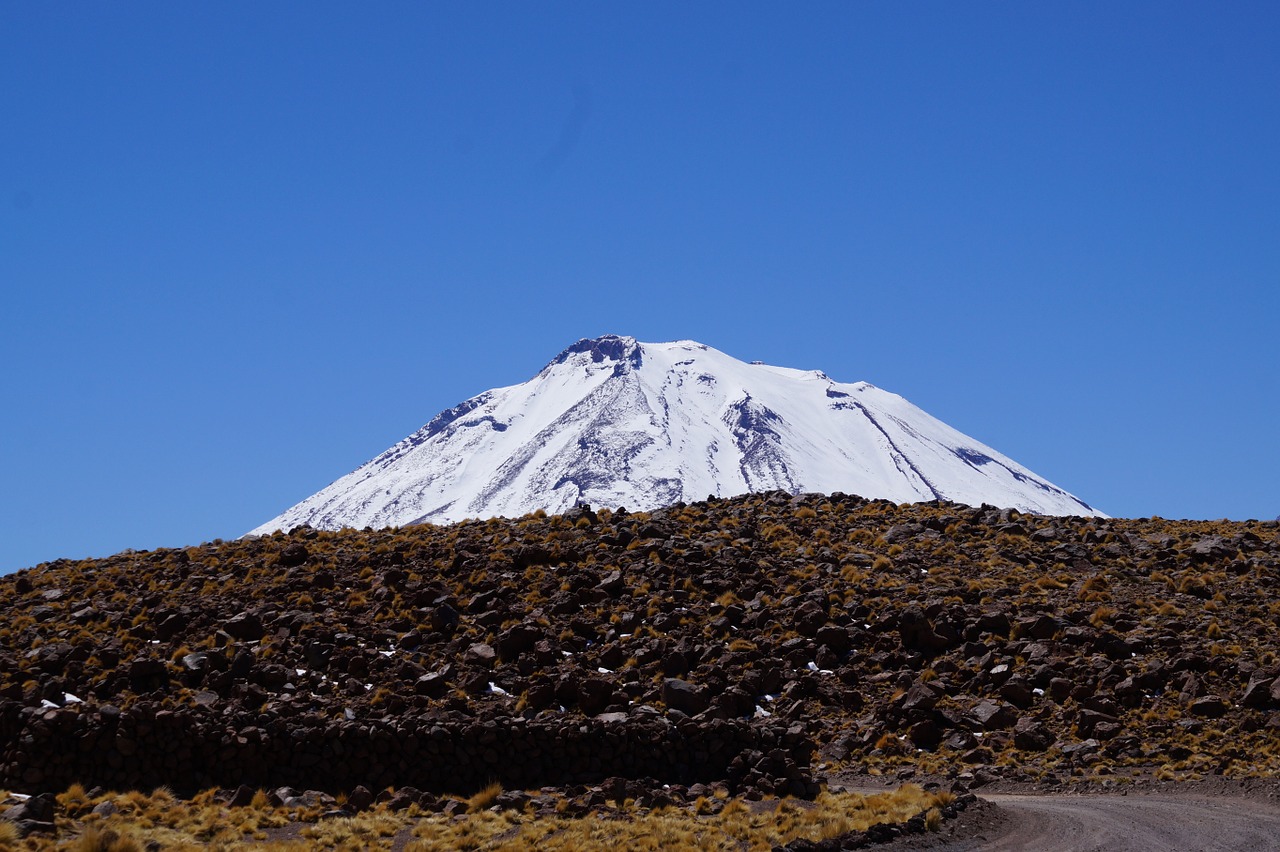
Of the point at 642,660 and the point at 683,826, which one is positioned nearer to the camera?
the point at 683,826

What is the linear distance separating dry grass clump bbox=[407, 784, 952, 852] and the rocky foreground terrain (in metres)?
1.21

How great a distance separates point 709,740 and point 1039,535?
19915 mm

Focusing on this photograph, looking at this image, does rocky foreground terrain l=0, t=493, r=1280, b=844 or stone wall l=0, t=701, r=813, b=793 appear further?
rocky foreground terrain l=0, t=493, r=1280, b=844

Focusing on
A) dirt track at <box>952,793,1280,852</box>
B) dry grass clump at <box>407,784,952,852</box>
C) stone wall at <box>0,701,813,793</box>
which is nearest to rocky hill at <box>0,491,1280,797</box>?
stone wall at <box>0,701,813,793</box>

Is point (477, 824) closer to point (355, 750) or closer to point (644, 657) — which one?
point (355, 750)

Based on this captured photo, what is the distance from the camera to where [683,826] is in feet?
63.2

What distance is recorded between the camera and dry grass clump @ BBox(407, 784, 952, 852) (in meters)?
18.0

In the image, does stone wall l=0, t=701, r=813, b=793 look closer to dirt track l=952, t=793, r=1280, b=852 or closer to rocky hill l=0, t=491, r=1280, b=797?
rocky hill l=0, t=491, r=1280, b=797

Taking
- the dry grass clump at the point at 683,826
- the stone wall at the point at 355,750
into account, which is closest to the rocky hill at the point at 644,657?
the stone wall at the point at 355,750

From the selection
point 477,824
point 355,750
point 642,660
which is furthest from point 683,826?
point 642,660

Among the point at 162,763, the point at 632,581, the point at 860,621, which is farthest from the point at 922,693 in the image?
the point at 162,763

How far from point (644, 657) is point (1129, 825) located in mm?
12486

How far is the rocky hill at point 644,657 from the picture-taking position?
2275cm

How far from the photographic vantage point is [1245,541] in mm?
38969
